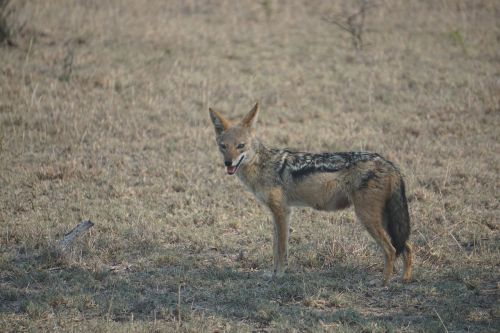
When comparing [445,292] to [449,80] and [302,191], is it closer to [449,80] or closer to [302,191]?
[302,191]

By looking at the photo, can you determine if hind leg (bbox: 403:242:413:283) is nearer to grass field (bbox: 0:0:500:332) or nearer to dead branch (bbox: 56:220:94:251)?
grass field (bbox: 0:0:500:332)

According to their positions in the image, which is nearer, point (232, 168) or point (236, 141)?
point (232, 168)

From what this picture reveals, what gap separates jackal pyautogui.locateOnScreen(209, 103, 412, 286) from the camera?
621 centimetres

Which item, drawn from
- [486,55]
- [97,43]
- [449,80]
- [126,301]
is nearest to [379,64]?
[449,80]

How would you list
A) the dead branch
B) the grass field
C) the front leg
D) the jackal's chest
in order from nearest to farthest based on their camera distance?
1. the grass field
2. the front leg
3. the dead branch
4. the jackal's chest

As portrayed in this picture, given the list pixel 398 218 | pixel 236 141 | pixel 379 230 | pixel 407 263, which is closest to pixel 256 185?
pixel 236 141

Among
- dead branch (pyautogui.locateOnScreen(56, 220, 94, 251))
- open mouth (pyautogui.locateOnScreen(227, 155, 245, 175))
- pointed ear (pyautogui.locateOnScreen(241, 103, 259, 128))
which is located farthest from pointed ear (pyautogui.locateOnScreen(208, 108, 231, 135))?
dead branch (pyautogui.locateOnScreen(56, 220, 94, 251))

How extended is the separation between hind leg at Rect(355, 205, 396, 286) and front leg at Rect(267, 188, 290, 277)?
861 millimetres

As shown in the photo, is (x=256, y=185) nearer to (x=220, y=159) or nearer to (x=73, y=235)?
(x=73, y=235)

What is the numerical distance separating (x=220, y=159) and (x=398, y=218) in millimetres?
4352

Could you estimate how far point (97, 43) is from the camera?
14828 millimetres

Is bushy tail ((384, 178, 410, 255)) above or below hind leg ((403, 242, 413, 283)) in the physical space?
above

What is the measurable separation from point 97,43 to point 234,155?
30.2 feet

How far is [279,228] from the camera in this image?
21.9ft
